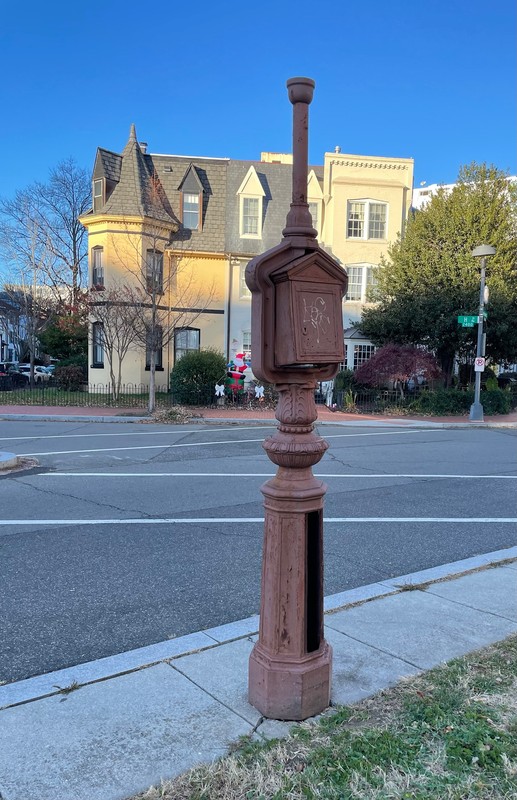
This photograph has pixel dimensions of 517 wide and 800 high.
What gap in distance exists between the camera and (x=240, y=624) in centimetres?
395

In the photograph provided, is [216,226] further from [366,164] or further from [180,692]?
[180,692]

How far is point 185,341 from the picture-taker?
2709 cm

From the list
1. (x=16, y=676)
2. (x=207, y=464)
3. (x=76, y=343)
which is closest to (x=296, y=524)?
(x=16, y=676)

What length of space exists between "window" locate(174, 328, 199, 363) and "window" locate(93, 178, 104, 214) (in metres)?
6.47

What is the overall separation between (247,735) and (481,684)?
1.33 meters

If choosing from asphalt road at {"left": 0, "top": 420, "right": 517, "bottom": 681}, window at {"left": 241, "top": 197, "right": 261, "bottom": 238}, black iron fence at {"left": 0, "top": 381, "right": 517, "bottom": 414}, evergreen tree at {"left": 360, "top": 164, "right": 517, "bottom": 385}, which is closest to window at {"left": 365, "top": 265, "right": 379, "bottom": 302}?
evergreen tree at {"left": 360, "top": 164, "right": 517, "bottom": 385}

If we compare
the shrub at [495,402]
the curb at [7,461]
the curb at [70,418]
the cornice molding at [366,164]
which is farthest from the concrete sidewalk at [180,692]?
the cornice molding at [366,164]

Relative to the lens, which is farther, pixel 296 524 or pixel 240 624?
pixel 240 624

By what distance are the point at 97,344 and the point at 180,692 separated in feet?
79.3

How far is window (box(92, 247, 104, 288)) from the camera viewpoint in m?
25.7

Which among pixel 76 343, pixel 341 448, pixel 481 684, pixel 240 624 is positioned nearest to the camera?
pixel 481 684

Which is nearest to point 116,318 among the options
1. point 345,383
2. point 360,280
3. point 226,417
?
point 226,417

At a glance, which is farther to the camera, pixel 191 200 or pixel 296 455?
pixel 191 200

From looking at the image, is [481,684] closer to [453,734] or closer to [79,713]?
[453,734]
